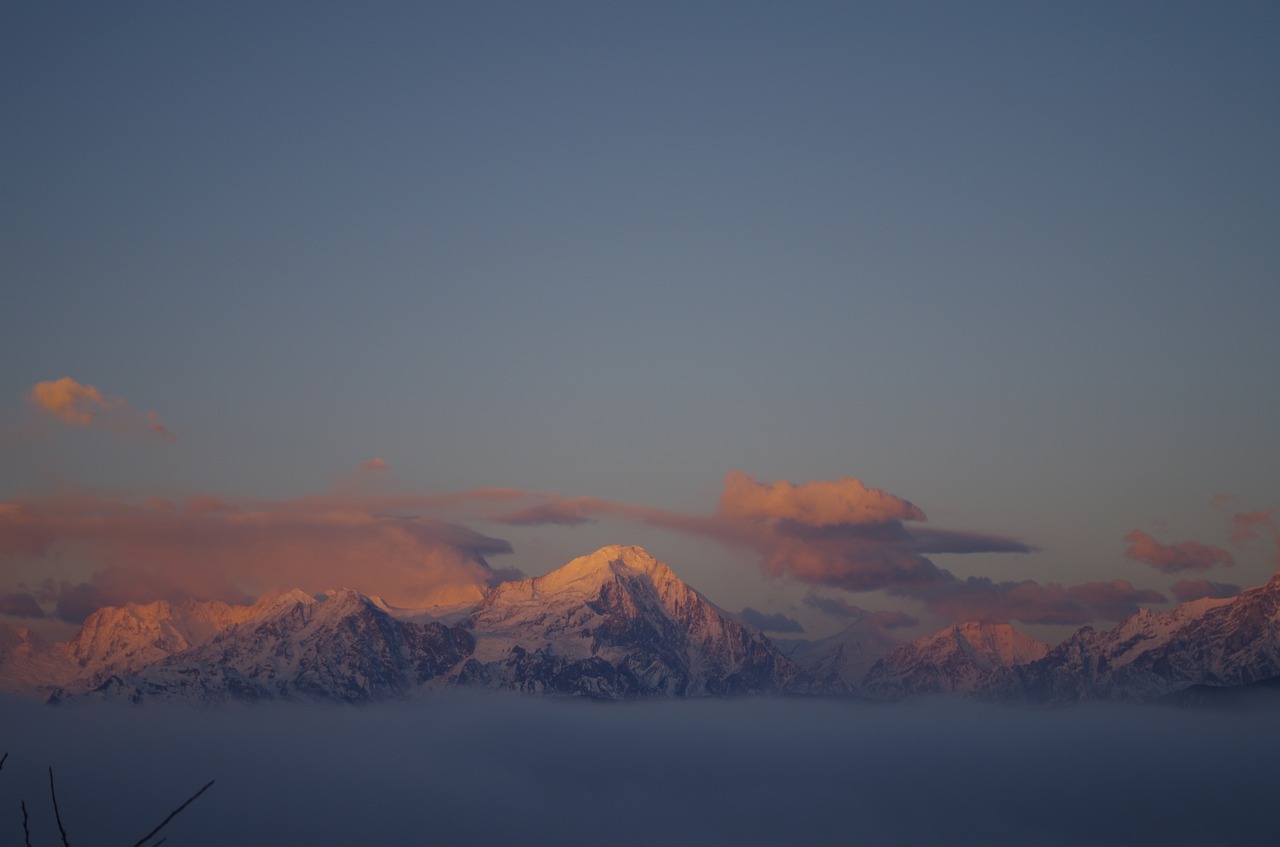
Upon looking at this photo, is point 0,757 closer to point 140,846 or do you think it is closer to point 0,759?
point 0,759

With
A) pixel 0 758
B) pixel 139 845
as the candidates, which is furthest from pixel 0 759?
pixel 139 845

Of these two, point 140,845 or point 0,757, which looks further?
point 0,757


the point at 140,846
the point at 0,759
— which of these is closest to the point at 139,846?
the point at 140,846

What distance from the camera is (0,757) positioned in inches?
565

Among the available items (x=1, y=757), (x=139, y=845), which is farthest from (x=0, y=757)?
(x=139, y=845)

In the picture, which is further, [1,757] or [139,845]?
[1,757]

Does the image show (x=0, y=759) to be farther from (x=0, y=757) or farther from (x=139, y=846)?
(x=139, y=846)

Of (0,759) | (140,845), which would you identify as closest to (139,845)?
(140,845)

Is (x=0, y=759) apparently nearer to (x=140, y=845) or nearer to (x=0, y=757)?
(x=0, y=757)

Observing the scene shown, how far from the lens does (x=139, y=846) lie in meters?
11.0

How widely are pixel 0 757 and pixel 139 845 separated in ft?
13.2

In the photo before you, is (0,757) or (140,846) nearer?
(140,846)

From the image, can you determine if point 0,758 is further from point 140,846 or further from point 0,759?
point 140,846

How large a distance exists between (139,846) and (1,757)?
14.5 ft
